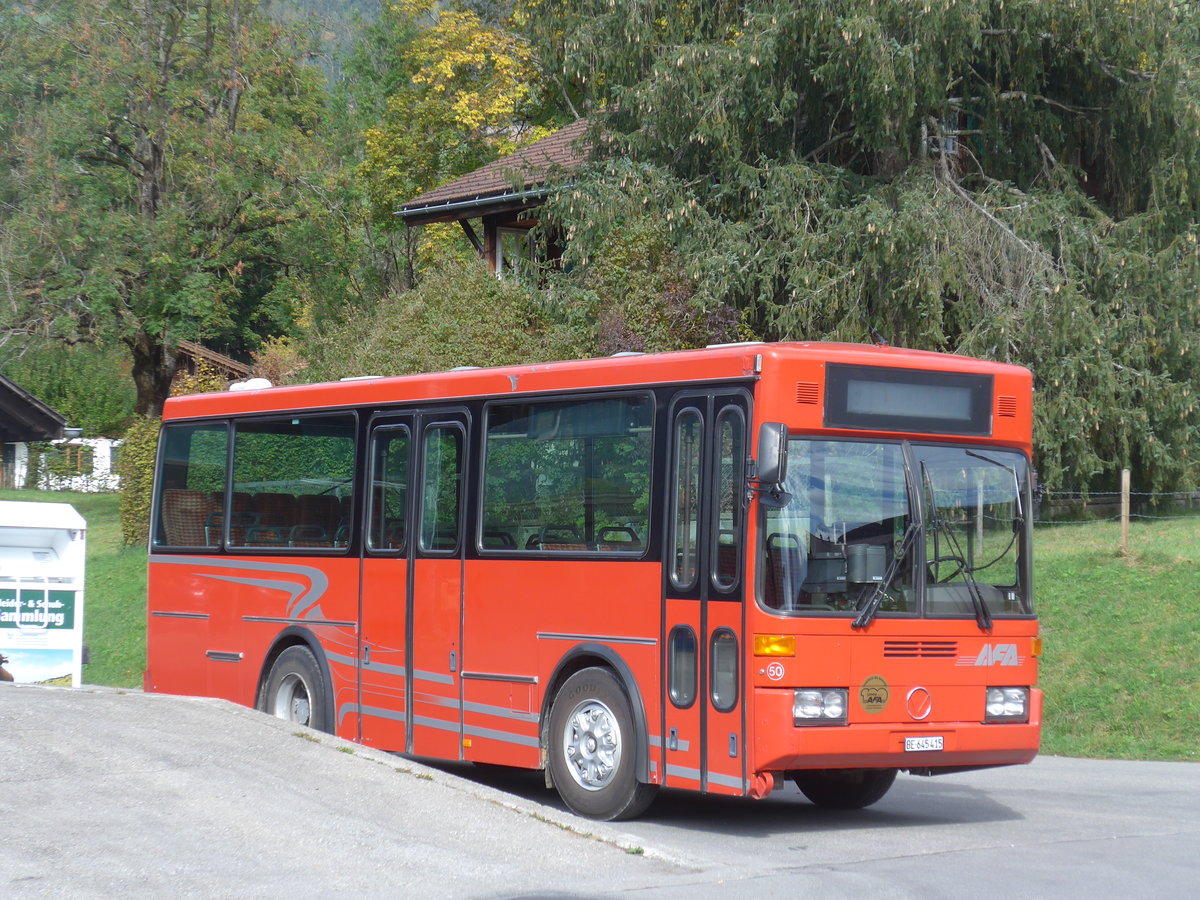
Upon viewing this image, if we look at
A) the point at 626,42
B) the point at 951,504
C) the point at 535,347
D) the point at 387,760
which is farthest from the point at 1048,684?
the point at 626,42

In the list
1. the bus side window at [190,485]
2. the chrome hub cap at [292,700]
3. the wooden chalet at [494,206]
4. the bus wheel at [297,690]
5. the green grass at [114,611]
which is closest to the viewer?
the bus wheel at [297,690]

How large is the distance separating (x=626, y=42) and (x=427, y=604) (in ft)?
48.2

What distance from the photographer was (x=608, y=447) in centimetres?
1053

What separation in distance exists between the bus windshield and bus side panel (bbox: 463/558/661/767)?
3.50ft

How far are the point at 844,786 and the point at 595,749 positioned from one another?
210 centimetres

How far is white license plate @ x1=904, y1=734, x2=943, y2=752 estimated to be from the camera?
9.48 metres

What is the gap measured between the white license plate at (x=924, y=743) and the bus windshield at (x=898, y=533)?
77cm

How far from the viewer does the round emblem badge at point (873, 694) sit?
30.6 ft

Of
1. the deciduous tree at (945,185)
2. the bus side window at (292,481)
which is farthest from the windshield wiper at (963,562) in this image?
the deciduous tree at (945,185)

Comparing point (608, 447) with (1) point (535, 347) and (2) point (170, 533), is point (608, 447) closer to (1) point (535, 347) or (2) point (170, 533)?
(2) point (170, 533)

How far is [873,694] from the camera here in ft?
30.8

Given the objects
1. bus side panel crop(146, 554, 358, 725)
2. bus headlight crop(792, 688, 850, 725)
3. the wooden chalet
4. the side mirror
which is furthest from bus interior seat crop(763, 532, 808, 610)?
the wooden chalet

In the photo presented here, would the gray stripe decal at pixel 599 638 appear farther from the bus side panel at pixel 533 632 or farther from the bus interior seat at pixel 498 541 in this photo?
the bus interior seat at pixel 498 541

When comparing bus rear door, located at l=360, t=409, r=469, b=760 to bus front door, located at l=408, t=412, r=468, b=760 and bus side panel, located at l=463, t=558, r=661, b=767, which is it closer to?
bus front door, located at l=408, t=412, r=468, b=760
